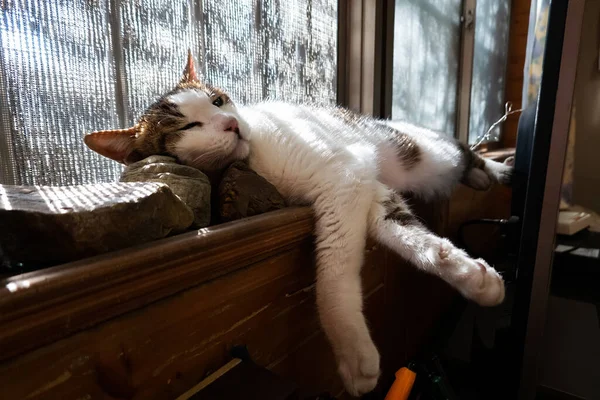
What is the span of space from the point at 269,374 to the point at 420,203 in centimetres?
120

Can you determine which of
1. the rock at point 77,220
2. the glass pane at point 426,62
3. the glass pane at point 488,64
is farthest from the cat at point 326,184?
the glass pane at point 488,64

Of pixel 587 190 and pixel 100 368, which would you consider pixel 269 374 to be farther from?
pixel 587 190

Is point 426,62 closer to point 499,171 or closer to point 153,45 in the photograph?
point 499,171

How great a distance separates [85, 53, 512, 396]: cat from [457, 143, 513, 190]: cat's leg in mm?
876

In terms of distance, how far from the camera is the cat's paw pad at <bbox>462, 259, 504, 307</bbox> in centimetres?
78

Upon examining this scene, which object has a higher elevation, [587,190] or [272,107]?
[272,107]

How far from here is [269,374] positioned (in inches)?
22.9

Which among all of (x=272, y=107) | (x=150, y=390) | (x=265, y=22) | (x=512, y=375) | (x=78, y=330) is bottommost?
(x=512, y=375)

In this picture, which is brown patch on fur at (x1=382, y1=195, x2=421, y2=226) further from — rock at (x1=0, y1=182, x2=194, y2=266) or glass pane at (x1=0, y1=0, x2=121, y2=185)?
glass pane at (x1=0, y1=0, x2=121, y2=185)

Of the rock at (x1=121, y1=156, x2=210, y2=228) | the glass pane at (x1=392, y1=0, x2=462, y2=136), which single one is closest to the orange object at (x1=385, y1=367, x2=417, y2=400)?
the rock at (x1=121, y1=156, x2=210, y2=228)

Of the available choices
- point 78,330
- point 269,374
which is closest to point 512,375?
point 269,374

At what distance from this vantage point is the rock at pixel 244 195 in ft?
2.68

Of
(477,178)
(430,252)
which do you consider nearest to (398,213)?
(430,252)

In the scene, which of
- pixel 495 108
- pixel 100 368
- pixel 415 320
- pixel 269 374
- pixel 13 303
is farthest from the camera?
pixel 495 108
